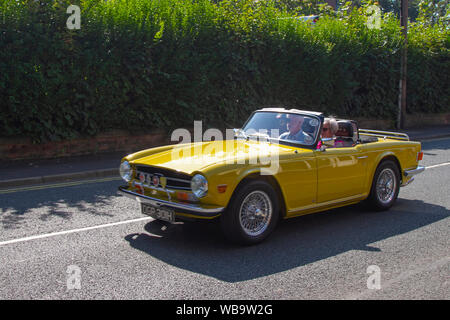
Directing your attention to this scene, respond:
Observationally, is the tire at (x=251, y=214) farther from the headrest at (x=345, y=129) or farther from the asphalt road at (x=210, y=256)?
the headrest at (x=345, y=129)

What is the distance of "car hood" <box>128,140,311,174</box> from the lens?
→ 5.63 meters

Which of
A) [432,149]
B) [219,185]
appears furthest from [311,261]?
[432,149]

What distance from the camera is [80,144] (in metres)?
12.6

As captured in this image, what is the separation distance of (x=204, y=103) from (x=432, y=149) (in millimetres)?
7273

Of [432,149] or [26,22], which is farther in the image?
[432,149]

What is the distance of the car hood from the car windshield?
19 cm

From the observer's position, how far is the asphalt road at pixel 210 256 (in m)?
4.50
